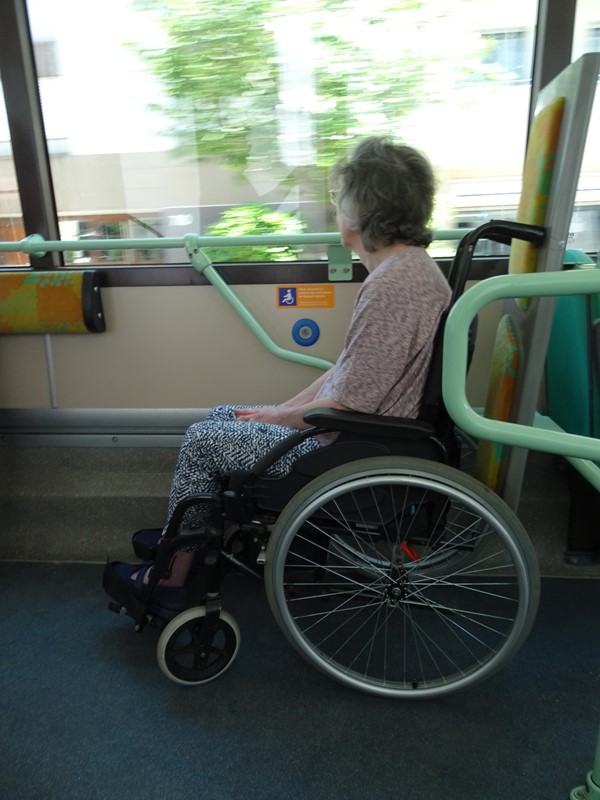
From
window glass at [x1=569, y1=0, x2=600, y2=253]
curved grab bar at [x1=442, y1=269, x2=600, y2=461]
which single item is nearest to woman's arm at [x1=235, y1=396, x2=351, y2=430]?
curved grab bar at [x1=442, y1=269, x2=600, y2=461]

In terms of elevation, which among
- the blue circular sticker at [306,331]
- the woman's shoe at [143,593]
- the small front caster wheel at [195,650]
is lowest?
the small front caster wheel at [195,650]

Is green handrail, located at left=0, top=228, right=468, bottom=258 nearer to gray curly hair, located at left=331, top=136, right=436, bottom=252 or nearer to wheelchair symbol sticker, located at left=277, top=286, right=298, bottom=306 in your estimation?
wheelchair symbol sticker, located at left=277, top=286, right=298, bottom=306

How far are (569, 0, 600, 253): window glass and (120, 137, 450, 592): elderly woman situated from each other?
833 millimetres

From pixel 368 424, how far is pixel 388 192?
58 cm

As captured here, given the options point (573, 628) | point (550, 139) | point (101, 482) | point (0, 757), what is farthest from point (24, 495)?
point (550, 139)

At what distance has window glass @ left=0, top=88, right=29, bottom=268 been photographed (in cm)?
232

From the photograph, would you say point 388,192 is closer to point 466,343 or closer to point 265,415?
point 466,343

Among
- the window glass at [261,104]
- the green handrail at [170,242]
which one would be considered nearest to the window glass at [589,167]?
the window glass at [261,104]

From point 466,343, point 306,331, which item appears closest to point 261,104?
point 306,331

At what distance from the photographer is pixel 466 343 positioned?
3.54 feet

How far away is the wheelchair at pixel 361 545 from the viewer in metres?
1.34

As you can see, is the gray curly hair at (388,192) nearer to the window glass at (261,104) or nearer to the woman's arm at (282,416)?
the woman's arm at (282,416)

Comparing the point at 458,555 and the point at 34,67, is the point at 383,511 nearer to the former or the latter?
the point at 458,555

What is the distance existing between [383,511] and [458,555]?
0.57 m
